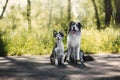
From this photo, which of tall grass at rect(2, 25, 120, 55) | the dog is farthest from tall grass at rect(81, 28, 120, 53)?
the dog

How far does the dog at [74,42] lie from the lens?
1178 centimetres

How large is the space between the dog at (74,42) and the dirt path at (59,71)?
41 centimetres

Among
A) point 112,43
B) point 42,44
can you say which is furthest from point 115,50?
point 42,44

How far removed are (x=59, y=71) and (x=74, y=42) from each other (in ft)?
5.99

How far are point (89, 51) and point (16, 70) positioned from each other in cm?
645

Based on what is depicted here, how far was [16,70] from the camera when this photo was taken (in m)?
10.9

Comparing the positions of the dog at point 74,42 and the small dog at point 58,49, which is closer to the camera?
the small dog at point 58,49

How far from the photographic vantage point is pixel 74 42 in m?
12.2

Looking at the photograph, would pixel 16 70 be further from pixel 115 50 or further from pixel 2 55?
pixel 115 50

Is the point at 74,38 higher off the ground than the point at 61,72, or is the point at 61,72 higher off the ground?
the point at 74,38

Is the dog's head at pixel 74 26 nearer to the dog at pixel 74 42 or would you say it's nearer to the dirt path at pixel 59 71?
the dog at pixel 74 42

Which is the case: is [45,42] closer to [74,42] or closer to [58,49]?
[74,42]

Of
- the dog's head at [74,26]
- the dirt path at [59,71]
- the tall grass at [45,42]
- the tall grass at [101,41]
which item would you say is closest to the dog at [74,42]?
the dog's head at [74,26]

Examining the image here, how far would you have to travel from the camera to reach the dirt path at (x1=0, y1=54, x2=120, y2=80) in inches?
376
